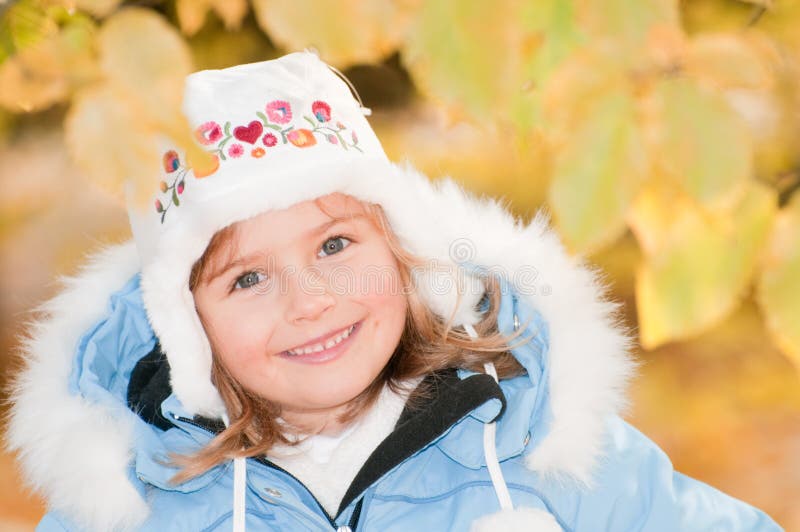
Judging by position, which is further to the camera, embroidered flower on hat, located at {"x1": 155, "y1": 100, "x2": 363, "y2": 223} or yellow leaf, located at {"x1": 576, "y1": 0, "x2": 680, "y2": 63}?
embroidered flower on hat, located at {"x1": 155, "y1": 100, "x2": 363, "y2": 223}

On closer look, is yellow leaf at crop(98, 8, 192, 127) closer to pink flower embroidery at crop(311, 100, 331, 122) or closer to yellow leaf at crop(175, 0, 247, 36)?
yellow leaf at crop(175, 0, 247, 36)

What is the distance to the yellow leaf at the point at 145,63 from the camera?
550 mm

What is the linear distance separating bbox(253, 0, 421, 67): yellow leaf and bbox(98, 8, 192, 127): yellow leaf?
0.07 m

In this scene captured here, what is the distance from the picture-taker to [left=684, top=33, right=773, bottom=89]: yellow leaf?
1.84 feet

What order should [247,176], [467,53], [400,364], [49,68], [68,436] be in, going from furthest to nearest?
1. [400,364]
2. [68,436]
3. [247,176]
4. [49,68]
5. [467,53]

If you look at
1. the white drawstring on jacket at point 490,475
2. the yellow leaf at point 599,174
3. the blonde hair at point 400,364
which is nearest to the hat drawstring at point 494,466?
the white drawstring on jacket at point 490,475

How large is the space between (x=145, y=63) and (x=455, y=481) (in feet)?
3.10

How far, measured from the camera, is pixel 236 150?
1248mm

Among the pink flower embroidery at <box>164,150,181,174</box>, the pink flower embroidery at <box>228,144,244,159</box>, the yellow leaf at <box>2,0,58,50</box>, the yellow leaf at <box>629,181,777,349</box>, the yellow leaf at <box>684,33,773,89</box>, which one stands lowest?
the pink flower embroidery at <box>164,150,181,174</box>

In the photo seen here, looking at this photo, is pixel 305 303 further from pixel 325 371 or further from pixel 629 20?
pixel 629 20

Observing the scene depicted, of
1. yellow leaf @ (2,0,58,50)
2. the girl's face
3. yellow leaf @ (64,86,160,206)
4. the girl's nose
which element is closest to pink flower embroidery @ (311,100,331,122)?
the girl's face

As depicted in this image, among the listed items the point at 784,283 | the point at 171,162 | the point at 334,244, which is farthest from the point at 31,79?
the point at 334,244

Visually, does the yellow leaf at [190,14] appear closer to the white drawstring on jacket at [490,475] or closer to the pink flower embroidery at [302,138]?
the pink flower embroidery at [302,138]

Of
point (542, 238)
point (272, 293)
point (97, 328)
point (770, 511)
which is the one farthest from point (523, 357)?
point (770, 511)
